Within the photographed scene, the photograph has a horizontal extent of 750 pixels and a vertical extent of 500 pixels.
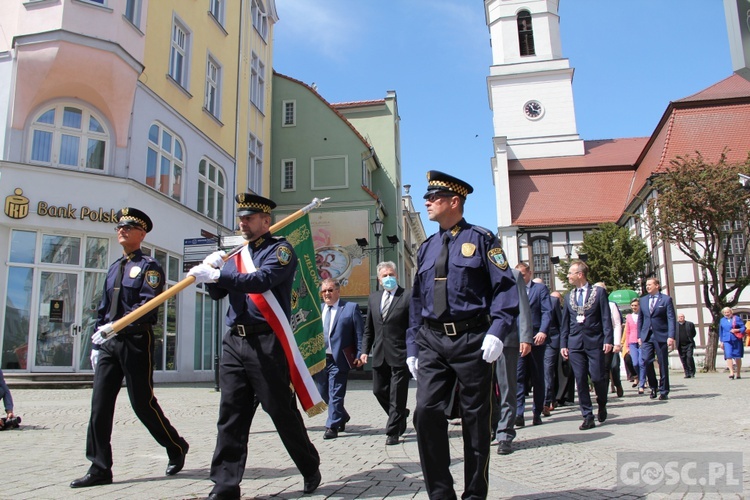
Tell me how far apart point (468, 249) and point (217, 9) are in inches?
881

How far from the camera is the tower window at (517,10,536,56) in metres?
59.5

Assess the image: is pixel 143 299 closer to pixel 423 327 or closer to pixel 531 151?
pixel 423 327

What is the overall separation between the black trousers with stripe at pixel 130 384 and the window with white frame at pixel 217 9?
20.2 meters

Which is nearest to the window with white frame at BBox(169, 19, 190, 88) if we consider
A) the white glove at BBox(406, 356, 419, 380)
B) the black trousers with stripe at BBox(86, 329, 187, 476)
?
the black trousers with stripe at BBox(86, 329, 187, 476)

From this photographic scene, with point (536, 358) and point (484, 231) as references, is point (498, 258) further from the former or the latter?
point (536, 358)

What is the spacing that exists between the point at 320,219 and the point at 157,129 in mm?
13667

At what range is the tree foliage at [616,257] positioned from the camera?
117 ft

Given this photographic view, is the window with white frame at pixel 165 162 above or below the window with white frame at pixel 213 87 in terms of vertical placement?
below

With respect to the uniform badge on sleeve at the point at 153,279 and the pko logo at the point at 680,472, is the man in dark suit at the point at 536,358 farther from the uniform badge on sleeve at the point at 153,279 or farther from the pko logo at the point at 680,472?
the uniform badge on sleeve at the point at 153,279

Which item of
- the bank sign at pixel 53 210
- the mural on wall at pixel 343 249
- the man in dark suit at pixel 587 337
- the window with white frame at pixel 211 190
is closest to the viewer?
the man in dark suit at pixel 587 337

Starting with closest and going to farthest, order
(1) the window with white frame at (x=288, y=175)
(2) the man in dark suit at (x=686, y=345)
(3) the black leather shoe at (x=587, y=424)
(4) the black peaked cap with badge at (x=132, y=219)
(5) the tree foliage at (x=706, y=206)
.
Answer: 1. (4) the black peaked cap with badge at (x=132, y=219)
2. (3) the black leather shoe at (x=587, y=424)
3. (2) the man in dark suit at (x=686, y=345)
4. (5) the tree foliage at (x=706, y=206)
5. (1) the window with white frame at (x=288, y=175)

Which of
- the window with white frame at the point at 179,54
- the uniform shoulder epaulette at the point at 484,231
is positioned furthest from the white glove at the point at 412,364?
the window with white frame at the point at 179,54

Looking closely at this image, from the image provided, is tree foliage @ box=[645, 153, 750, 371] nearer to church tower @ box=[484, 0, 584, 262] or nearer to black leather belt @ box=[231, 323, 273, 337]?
black leather belt @ box=[231, 323, 273, 337]

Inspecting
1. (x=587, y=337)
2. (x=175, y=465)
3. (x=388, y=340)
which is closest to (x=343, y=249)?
(x=587, y=337)
